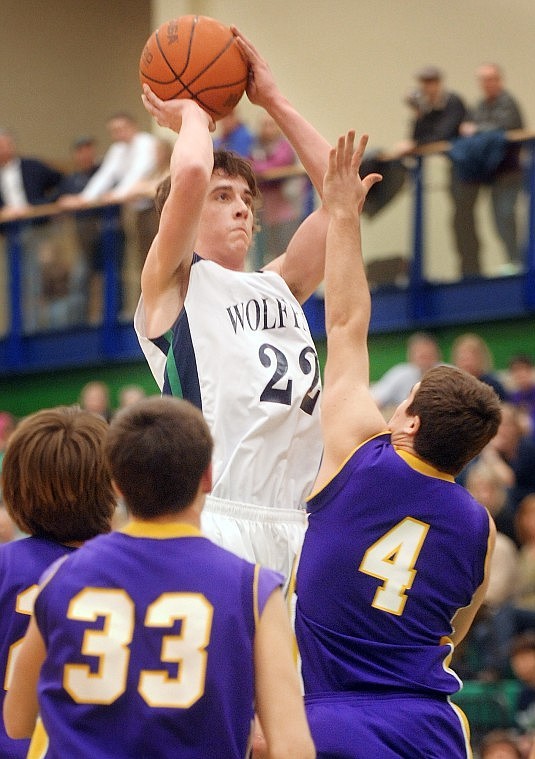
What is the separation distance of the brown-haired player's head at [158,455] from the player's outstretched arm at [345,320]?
1094 millimetres

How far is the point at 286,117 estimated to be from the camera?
5031 mm

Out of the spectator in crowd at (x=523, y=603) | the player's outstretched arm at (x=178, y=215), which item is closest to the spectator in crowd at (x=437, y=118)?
the spectator in crowd at (x=523, y=603)

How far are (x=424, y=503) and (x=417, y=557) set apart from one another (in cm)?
17

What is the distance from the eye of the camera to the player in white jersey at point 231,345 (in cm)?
451

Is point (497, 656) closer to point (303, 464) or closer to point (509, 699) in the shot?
point (509, 699)

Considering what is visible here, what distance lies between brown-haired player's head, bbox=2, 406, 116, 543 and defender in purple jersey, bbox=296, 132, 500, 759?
2.53 feet

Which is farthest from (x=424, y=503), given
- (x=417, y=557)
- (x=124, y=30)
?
Result: (x=124, y=30)

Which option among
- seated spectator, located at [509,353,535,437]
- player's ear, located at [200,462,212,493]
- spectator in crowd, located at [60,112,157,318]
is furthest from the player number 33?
spectator in crowd, located at [60,112,157,318]

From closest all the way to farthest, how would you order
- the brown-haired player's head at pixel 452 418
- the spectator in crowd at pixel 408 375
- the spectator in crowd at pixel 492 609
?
the brown-haired player's head at pixel 452 418 < the spectator in crowd at pixel 492 609 < the spectator in crowd at pixel 408 375

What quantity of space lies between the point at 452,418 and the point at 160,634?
1463 mm

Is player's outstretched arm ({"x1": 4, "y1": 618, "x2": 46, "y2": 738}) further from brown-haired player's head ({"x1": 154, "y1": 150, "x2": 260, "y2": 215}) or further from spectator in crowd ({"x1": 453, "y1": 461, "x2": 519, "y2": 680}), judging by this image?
spectator in crowd ({"x1": 453, "y1": 461, "x2": 519, "y2": 680})

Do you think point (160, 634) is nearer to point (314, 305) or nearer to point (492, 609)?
point (492, 609)

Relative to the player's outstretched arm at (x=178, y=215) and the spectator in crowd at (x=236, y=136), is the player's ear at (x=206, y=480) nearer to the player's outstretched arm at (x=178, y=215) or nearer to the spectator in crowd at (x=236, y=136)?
the player's outstretched arm at (x=178, y=215)

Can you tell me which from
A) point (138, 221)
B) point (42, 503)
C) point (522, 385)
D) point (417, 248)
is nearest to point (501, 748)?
point (522, 385)
